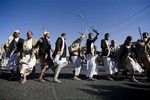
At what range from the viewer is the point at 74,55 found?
8.38m

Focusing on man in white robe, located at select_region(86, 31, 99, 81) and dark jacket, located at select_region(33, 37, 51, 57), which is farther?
man in white robe, located at select_region(86, 31, 99, 81)

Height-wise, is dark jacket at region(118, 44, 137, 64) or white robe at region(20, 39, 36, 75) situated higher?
dark jacket at region(118, 44, 137, 64)

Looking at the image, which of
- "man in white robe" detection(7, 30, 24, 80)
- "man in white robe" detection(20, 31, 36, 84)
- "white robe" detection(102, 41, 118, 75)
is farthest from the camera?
"white robe" detection(102, 41, 118, 75)

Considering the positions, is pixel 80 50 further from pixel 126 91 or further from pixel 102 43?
Answer: pixel 126 91

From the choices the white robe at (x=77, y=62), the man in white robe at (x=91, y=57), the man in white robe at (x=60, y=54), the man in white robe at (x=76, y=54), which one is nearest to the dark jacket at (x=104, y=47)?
the man in white robe at (x=91, y=57)

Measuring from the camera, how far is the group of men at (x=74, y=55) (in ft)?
25.1

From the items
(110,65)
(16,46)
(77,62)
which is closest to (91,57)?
(77,62)

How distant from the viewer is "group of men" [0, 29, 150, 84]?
765 cm

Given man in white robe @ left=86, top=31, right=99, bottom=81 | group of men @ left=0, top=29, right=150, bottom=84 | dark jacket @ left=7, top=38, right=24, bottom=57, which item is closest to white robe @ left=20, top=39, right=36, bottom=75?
group of men @ left=0, top=29, right=150, bottom=84

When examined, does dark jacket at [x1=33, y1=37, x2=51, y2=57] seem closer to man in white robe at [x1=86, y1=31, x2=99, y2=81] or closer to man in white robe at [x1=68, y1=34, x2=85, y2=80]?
man in white robe at [x1=68, y1=34, x2=85, y2=80]

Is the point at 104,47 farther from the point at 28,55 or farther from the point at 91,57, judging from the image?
the point at 28,55

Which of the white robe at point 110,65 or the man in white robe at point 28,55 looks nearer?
the man in white robe at point 28,55

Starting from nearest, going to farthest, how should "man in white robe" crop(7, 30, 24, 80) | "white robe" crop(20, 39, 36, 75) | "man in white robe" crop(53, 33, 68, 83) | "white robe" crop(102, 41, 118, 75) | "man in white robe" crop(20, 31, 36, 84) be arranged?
"white robe" crop(20, 39, 36, 75) → "man in white robe" crop(20, 31, 36, 84) → "man in white robe" crop(53, 33, 68, 83) → "man in white robe" crop(7, 30, 24, 80) → "white robe" crop(102, 41, 118, 75)

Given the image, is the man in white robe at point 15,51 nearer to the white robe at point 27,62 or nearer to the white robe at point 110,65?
the white robe at point 27,62
